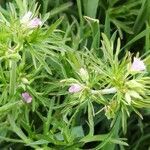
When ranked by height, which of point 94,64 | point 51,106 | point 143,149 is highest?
point 94,64

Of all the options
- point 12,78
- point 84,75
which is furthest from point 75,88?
point 12,78

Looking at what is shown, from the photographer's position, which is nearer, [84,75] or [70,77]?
[84,75]

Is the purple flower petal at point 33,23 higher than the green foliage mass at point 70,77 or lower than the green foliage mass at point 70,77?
higher

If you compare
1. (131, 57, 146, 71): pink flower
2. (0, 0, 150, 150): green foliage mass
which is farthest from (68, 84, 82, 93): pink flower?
(131, 57, 146, 71): pink flower

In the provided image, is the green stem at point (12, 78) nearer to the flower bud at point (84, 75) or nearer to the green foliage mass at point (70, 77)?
the green foliage mass at point (70, 77)

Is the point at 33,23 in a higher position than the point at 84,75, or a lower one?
higher

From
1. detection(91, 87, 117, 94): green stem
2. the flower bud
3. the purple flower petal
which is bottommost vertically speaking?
detection(91, 87, 117, 94): green stem

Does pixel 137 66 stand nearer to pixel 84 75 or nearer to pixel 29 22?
pixel 84 75

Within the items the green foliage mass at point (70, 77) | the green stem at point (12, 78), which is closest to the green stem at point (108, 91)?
the green foliage mass at point (70, 77)

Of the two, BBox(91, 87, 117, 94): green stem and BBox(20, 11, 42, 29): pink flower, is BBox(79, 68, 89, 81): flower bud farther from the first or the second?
BBox(20, 11, 42, 29): pink flower

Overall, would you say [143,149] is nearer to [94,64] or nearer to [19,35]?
[94,64]

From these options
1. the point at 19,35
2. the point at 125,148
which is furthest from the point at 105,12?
the point at 19,35
